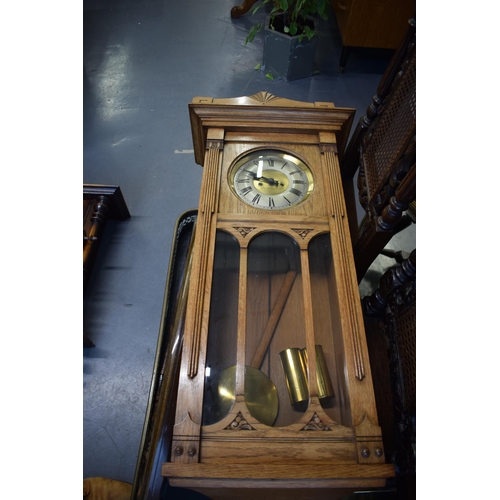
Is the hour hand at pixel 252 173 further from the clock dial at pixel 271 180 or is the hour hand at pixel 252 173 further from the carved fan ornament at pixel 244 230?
the carved fan ornament at pixel 244 230

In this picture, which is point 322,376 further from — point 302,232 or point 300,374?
point 302,232

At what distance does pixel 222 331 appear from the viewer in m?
0.93

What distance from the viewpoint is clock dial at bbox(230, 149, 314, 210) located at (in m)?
1.15

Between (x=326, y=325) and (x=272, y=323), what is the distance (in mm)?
136

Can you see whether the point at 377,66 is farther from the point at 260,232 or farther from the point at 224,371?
the point at 224,371

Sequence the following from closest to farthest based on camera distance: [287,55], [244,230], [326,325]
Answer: [326,325] → [244,230] → [287,55]

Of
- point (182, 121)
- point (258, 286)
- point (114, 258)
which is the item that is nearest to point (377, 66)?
point (182, 121)

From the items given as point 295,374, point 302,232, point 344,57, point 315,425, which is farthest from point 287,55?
point 315,425

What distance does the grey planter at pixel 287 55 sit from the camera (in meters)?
2.68

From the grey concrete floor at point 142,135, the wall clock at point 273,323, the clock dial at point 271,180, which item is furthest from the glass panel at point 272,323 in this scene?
the grey concrete floor at point 142,135

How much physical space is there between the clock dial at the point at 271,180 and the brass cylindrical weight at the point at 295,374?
0.42 metres

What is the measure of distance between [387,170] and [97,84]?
2.45 metres

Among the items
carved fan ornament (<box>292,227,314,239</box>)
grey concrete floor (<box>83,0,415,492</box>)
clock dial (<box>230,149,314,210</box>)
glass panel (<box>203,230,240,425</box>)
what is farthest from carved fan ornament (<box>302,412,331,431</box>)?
grey concrete floor (<box>83,0,415,492</box>)

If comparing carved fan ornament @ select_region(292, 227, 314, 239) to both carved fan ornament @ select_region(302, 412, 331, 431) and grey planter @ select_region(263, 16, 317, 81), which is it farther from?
grey planter @ select_region(263, 16, 317, 81)
